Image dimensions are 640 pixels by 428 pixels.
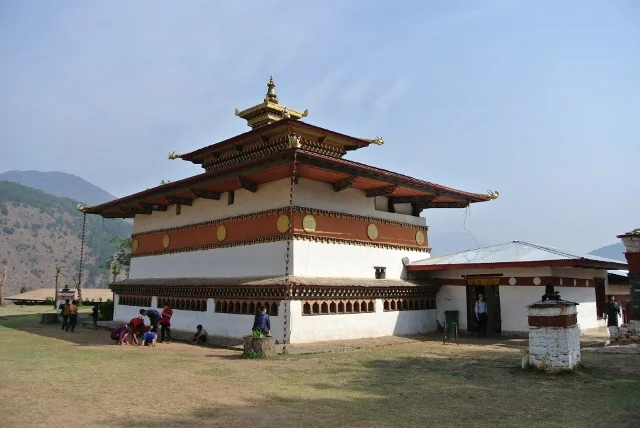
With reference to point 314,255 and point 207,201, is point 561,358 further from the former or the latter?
point 207,201

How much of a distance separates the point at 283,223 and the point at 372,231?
12.1 ft

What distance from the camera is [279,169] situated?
14641 millimetres

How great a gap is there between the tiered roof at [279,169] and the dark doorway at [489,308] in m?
3.58

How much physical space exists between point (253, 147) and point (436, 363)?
11065mm

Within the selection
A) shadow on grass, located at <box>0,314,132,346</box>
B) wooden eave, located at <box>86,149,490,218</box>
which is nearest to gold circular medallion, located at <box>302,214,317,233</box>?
wooden eave, located at <box>86,149,490,218</box>

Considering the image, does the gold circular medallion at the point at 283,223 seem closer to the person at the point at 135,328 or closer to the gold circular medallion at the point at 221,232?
the gold circular medallion at the point at 221,232

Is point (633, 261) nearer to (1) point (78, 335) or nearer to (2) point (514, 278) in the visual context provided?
(2) point (514, 278)

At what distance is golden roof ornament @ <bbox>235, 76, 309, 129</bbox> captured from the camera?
20.2m

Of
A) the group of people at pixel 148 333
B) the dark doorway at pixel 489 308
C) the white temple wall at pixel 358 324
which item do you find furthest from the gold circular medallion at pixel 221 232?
the dark doorway at pixel 489 308

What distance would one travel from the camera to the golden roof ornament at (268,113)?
66.2 ft

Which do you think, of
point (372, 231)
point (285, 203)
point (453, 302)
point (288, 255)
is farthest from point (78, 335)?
point (453, 302)

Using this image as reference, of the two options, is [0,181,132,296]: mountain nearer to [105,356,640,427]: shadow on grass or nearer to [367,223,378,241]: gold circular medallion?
[367,223,378,241]: gold circular medallion

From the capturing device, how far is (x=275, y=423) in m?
6.11

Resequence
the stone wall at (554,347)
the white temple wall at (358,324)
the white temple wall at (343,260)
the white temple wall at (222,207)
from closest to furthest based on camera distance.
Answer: the stone wall at (554,347) → the white temple wall at (358,324) → the white temple wall at (343,260) → the white temple wall at (222,207)
